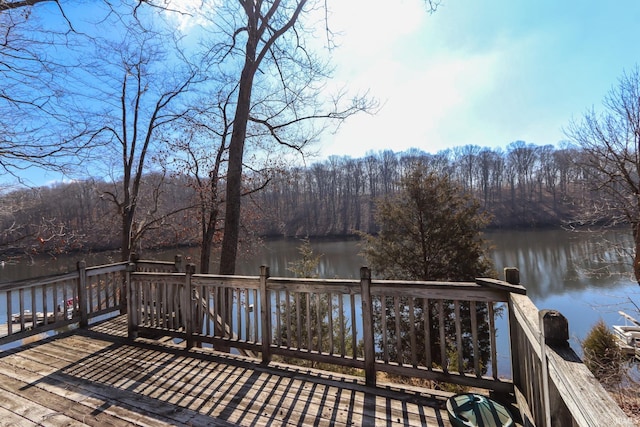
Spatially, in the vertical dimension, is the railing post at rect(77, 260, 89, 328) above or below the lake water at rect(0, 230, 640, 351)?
above

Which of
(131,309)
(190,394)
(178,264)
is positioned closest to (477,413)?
(190,394)

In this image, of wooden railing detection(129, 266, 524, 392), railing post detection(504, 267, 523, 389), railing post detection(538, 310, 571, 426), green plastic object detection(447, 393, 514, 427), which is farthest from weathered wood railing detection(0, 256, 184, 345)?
railing post detection(538, 310, 571, 426)

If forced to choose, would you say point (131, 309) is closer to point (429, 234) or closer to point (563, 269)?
point (429, 234)

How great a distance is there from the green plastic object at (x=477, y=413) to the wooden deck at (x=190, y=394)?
0.25m

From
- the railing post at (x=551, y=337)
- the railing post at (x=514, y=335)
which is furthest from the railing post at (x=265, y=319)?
the railing post at (x=551, y=337)

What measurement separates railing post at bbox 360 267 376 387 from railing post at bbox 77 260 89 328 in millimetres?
4544

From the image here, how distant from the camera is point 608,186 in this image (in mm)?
9555

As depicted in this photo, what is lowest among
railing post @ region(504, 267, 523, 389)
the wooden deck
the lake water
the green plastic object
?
the lake water

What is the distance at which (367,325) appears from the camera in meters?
2.92

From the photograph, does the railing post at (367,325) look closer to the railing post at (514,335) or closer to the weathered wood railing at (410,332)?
the weathered wood railing at (410,332)

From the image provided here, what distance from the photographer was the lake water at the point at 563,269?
11.0 m

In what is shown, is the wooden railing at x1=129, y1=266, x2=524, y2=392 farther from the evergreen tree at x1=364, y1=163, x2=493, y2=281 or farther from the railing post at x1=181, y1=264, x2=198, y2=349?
the evergreen tree at x1=364, y1=163, x2=493, y2=281

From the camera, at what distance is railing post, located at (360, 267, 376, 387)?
2.89 m

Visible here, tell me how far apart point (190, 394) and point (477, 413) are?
2.29 meters
